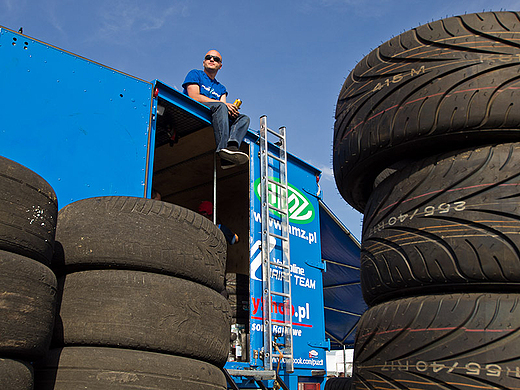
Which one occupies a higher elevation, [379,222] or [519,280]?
[379,222]

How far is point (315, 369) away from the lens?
5.94 metres

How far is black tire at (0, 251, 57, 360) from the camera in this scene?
170 centimetres

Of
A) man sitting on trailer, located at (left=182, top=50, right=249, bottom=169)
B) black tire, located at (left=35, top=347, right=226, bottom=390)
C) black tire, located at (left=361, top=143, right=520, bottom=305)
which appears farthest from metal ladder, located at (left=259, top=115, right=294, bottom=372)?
black tire, located at (left=35, top=347, right=226, bottom=390)

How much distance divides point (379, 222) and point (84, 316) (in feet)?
4.84

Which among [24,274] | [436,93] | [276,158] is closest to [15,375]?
[24,274]

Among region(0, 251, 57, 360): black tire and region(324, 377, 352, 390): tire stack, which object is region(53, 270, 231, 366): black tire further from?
region(324, 377, 352, 390): tire stack

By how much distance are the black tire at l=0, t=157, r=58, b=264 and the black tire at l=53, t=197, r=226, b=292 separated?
250mm

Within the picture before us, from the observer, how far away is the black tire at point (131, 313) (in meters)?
2.13

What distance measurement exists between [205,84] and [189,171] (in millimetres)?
1806

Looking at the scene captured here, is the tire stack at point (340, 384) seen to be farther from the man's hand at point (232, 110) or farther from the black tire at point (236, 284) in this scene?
the man's hand at point (232, 110)

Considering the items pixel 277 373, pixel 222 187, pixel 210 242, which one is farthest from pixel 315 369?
pixel 210 242

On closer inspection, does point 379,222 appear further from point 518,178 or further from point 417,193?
point 518,178

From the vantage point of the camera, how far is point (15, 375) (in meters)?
1.70

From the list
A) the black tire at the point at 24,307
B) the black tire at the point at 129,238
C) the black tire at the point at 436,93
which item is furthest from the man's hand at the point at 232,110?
the black tire at the point at 24,307
